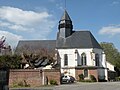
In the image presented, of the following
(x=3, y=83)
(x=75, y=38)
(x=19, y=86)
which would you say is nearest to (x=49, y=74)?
(x=19, y=86)

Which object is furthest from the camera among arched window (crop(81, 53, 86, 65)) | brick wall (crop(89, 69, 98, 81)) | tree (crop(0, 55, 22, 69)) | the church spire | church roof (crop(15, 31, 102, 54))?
the church spire

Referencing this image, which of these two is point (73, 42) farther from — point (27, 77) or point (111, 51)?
point (27, 77)

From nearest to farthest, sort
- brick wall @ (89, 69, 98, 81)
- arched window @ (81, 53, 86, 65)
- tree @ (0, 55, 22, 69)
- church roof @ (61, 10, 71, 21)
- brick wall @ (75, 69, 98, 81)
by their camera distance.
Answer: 1. tree @ (0, 55, 22, 69)
2. brick wall @ (89, 69, 98, 81)
3. brick wall @ (75, 69, 98, 81)
4. arched window @ (81, 53, 86, 65)
5. church roof @ (61, 10, 71, 21)

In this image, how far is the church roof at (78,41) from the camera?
6241 cm

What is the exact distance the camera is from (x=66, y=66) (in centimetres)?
6141

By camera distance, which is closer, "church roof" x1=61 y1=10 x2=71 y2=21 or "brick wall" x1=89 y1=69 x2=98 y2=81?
"brick wall" x1=89 y1=69 x2=98 y2=81

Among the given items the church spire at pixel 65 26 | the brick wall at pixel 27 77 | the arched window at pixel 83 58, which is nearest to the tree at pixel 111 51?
the church spire at pixel 65 26

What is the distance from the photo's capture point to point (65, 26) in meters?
65.4

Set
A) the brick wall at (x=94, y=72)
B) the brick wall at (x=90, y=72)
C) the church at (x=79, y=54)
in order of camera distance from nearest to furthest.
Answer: the brick wall at (x=94, y=72) < the brick wall at (x=90, y=72) < the church at (x=79, y=54)

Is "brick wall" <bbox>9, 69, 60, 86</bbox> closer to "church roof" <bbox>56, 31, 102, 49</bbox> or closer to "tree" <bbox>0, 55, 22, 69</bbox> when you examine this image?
"tree" <bbox>0, 55, 22, 69</bbox>

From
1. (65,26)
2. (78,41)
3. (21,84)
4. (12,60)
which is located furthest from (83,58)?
(21,84)

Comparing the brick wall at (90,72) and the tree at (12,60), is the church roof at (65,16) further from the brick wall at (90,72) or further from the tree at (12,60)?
the tree at (12,60)

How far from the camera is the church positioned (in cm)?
5997

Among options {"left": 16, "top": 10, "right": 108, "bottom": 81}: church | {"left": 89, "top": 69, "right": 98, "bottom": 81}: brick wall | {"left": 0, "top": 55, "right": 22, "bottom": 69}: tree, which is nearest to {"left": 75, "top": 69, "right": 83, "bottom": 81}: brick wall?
{"left": 16, "top": 10, "right": 108, "bottom": 81}: church
